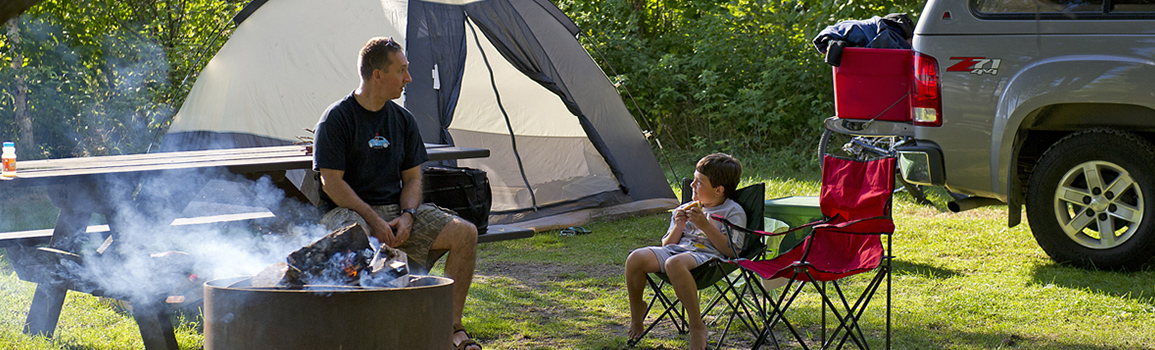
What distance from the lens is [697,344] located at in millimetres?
3236

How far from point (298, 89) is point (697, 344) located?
4.23m

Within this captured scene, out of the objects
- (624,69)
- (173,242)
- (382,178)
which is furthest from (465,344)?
(624,69)

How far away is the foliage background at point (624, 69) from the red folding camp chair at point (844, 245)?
19.2ft

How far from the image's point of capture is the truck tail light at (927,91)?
15.3 ft

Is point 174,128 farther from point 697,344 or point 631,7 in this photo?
point 631,7

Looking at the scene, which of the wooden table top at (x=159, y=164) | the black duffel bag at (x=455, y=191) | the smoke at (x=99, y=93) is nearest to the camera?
the wooden table top at (x=159, y=164)

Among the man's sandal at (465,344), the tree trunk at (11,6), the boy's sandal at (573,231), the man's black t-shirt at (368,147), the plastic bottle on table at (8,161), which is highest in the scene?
the tree trunk at (11,6)

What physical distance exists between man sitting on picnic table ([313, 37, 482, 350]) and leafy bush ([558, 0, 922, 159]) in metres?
6.39

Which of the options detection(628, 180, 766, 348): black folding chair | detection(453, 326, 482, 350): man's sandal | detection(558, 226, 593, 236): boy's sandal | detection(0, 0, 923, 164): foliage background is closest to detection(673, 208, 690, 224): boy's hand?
detection(628, 180, 766, 348): black folding chair

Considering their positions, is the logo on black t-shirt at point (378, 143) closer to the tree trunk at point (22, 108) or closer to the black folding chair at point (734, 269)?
the black folding chair at point (734, 269)

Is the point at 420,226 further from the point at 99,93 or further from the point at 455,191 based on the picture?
the point at 99,93

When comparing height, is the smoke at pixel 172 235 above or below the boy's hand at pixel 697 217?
above

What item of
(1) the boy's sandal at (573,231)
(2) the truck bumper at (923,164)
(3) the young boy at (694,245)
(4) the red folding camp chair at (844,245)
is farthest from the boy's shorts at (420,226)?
(1) the boy's sandal at (573,231)

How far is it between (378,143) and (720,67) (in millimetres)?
8382
